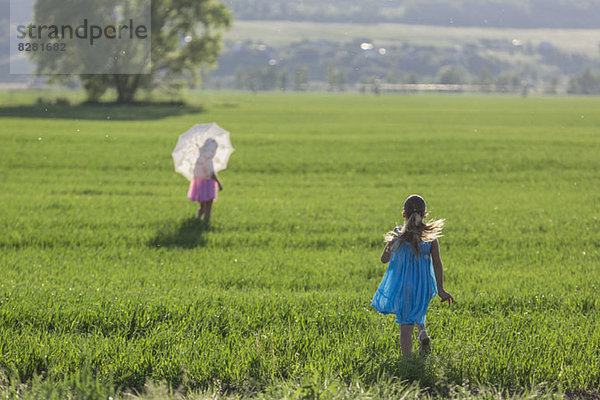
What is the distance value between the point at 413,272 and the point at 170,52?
59874 mm

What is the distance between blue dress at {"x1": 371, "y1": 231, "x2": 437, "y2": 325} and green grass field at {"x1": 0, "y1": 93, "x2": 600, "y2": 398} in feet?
1.53

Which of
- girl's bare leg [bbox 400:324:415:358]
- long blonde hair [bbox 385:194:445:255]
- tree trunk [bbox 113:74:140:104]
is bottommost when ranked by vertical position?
girl's bare leg [bbox 400:324:415:358]

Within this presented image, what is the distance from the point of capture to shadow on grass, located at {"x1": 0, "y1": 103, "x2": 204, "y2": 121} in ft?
143

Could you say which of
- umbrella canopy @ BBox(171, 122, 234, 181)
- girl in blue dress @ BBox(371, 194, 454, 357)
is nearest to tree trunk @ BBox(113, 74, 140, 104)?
umbrella canopy @ BBox(171, 122, 234, 181)

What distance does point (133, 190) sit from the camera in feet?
52.7

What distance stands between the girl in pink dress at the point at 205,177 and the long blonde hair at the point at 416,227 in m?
6.71

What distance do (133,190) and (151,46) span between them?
45.5m

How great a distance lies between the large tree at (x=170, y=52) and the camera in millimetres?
53562

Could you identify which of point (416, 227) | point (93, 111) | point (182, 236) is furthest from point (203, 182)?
point (93, 111)

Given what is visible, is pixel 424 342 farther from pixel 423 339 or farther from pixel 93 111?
pixel 93 111

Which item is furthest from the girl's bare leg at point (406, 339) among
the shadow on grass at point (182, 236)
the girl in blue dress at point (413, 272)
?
the shadow on grass at point (182, 236)

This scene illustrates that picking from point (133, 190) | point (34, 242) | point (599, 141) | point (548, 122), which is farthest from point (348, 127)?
point (34, 242)

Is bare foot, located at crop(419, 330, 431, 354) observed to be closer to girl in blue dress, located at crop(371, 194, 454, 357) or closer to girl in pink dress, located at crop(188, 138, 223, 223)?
girl in blue dress, located at crop(371, 194, 454, 357)

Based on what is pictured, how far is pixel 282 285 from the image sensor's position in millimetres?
7699
